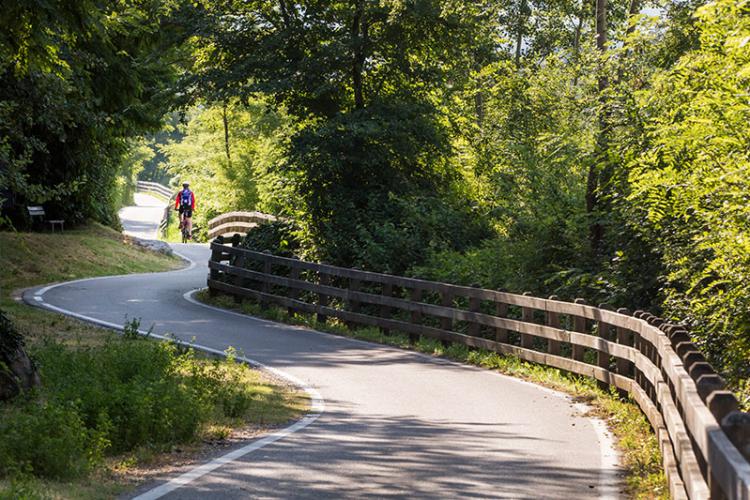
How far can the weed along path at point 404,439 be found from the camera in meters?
8.59

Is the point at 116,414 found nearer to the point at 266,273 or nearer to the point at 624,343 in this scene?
the point at 624,343

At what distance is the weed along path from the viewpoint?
28.2ft

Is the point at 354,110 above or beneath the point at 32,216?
above

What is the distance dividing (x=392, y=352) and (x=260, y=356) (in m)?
2.45

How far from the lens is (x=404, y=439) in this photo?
421 inches

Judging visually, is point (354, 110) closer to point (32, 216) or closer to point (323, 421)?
point (32, 216)

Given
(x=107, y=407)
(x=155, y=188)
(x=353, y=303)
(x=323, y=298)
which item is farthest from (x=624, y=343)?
(x=155, y=188)

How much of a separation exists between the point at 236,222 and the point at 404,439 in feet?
115

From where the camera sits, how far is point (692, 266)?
47.8 ft

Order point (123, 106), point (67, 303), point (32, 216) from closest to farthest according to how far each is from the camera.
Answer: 1. point (67, 303)
2. point (123, 106)
3. point (32, 216)

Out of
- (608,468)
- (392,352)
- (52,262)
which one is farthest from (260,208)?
(608,468)

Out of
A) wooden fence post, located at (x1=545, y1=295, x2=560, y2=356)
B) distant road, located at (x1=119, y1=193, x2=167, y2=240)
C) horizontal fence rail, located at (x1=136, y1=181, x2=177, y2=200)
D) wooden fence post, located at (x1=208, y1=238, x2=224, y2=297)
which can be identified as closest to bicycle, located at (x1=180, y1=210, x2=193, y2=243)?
distant road, located at (x1=119, y1=193, x2=167, y2=240)

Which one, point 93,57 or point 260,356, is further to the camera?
point 93,57

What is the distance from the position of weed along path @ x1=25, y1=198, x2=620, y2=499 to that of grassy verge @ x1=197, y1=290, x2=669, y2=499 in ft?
0.74
